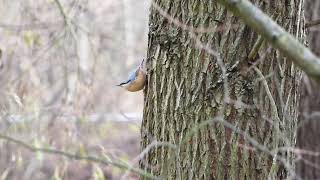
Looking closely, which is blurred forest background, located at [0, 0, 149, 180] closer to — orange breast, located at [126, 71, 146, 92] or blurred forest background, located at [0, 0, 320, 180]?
blurred forest background, located at [0, 0, 320, 180]

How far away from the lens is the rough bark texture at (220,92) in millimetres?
2074

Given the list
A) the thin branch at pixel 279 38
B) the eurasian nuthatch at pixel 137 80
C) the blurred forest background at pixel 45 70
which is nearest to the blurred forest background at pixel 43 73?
the blurred forest background at pixel 45 70

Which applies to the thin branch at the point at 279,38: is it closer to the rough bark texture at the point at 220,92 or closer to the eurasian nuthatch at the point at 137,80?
the rough bark texture at the point at 220,92

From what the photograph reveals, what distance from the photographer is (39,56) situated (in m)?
4.55

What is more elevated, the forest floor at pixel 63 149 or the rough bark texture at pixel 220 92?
the rough bark texture at pixel 220 92

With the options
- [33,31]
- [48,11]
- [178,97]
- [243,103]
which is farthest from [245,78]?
[48,11]

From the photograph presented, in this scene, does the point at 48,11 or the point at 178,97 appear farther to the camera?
the point at 48,11

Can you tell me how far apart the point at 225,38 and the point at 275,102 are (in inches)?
12.1

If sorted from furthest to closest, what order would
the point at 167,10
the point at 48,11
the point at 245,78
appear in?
the point at 48,11
the point at 167,10
the point at 245,78

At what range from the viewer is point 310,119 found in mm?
4711

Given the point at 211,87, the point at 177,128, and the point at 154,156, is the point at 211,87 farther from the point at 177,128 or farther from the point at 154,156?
the point at 154,156

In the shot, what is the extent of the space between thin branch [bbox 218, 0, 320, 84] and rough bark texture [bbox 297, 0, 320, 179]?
11.6 ft

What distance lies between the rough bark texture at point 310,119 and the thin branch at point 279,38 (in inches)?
140

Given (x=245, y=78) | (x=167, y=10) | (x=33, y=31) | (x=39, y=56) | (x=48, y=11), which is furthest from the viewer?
(x=48, y=11)
